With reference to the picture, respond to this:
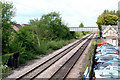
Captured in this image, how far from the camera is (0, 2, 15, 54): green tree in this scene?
16562mm

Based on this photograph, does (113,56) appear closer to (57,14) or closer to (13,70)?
(13,70)

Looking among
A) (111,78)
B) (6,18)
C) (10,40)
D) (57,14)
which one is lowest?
(111,78)

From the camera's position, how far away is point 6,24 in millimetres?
17250

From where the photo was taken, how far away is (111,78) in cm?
828

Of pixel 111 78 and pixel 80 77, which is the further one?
pixel 80 77

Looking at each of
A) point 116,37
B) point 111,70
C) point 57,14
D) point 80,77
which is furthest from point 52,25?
point 111,70

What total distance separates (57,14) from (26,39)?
24.1m

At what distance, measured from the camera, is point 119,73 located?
8.51 m

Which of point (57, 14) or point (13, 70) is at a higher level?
point (57, 14)

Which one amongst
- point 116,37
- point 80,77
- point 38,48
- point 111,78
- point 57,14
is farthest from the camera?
point 57,14

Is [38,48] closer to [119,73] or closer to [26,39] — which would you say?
[26,39]

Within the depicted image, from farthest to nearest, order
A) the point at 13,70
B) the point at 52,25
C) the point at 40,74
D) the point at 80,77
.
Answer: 1. the point at 52,25
2. the point at 13,70
3. the point at 40,74
4. the point at 80,77

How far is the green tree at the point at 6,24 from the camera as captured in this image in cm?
1656

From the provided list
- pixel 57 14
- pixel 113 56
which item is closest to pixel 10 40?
pixel 113 56
